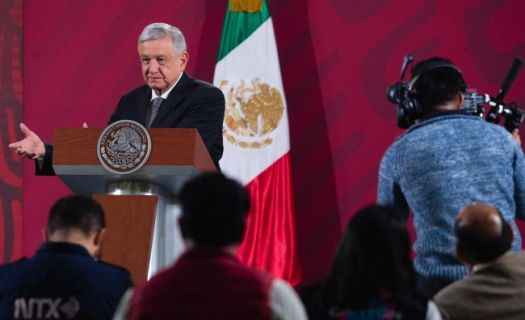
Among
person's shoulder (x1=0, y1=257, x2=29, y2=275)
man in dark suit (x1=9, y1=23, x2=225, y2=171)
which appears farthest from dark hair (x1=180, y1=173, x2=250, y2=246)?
man in dark suit (x1=9, y1=23, x2=225, y2=171)

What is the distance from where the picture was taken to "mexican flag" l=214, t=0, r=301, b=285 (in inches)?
226

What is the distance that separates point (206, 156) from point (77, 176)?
496 mm

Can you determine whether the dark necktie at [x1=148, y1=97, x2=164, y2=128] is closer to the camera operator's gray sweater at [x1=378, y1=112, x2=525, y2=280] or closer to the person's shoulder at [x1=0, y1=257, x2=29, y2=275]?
the camera operator's gray sweater at [x1=378, y1=112, x2=525, y2=280]

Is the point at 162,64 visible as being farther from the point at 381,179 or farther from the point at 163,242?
the point at 381,179

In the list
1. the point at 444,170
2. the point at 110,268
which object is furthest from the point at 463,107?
the point at 110,268

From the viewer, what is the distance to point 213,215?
6.75ft

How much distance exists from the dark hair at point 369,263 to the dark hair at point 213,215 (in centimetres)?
30

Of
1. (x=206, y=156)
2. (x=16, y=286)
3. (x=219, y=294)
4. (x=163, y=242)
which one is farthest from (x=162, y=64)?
(x=219, y=294)

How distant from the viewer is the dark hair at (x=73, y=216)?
2594mm

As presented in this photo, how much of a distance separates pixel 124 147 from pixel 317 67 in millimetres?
2896

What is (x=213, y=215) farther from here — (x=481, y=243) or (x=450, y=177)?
(x=450, y=177)

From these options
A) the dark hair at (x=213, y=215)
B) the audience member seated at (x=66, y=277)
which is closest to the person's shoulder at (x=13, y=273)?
the audience member seated at (x=66, y=277)

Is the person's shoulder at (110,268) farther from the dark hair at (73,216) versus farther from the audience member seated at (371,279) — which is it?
the audience member seated at (371,279)

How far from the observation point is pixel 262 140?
5879mm
